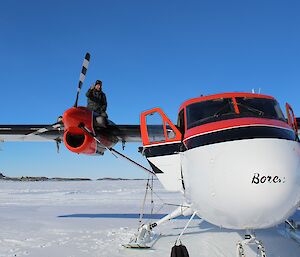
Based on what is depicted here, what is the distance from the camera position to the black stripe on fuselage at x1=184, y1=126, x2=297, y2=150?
13.3 ft

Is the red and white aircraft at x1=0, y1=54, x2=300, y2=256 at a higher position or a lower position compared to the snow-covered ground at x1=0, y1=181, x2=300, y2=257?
higher

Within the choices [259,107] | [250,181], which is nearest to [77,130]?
[259,107]

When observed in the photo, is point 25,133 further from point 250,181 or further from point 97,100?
point 250,181

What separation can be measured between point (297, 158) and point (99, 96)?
19.3 ft

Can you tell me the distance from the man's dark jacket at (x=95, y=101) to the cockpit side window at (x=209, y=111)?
3.61 metres

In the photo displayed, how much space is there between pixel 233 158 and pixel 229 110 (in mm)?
1307

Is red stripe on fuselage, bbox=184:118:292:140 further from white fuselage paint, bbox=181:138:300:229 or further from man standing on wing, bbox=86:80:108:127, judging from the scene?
man standing on wing, bbox=86:80:108:127

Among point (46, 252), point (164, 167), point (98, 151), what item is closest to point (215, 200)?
point (164, 167)

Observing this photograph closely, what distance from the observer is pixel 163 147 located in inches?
233

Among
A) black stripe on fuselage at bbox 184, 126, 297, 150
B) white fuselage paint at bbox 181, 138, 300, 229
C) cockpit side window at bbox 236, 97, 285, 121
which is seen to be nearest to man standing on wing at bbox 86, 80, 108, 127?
cockpit side window at bbox 236, 97, 285, 121

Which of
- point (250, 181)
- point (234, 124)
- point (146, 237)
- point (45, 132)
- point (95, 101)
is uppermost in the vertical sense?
point (95, 101)

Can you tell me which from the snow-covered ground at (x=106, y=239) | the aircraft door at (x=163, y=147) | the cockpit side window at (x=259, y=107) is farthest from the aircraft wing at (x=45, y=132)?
the cockpit side window at (x=259, y=107)

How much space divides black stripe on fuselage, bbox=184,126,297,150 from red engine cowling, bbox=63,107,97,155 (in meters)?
3.97

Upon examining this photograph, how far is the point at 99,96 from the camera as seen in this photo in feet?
29.0
